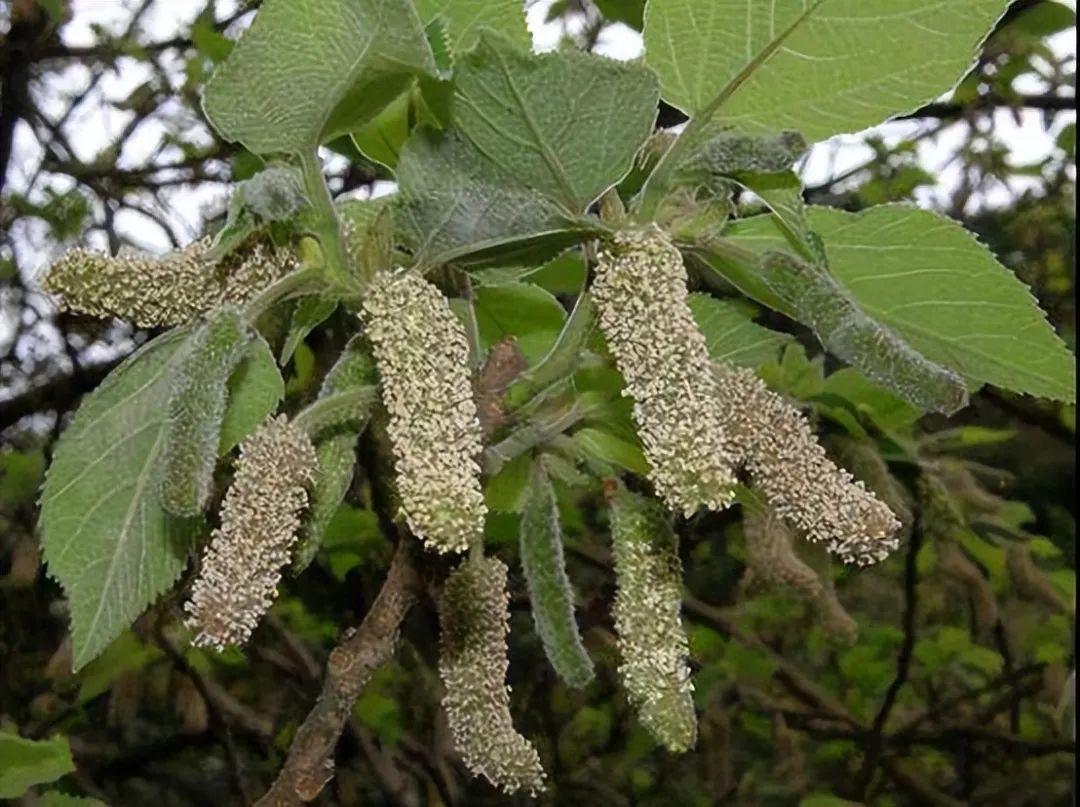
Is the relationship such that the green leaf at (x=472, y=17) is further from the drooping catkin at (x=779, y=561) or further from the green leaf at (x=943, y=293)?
the drooping catkin at (x=779, y=561)

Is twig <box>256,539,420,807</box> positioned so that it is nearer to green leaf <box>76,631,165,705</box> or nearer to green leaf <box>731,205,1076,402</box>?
green leaf <box>731,205,1076,402</box>

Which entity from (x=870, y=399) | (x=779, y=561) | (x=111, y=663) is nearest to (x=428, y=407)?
(x=779, y=561)

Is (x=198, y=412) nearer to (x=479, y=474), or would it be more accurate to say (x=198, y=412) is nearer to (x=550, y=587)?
(x=479, y=474)

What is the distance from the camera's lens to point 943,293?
77cm

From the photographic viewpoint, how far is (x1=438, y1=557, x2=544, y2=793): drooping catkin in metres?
0.77

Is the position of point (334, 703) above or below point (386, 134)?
below

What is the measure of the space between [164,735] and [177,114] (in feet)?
4.93

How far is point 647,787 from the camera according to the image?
344 centimetres

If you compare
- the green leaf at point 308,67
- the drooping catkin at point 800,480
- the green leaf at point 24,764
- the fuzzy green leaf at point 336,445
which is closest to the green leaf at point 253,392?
the fuzzy green leaf at point 336,445

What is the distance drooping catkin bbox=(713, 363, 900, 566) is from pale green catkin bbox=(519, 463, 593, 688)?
0.15 meters

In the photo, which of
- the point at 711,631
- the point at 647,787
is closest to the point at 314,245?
the point at 711,631

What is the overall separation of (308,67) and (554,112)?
0.12m

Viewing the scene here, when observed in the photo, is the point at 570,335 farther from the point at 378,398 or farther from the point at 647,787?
the point at 647,787

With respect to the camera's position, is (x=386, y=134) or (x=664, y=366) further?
(x=386, y=134)
